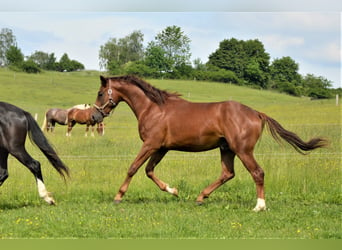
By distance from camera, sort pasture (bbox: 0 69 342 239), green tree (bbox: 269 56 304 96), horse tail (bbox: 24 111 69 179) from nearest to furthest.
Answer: pasture (bbox: 0 69 342 239), horse tail (bbox: 24 111 69 179), green tree (bbox: 269 56 304 96)

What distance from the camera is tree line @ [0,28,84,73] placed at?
60.7 metres

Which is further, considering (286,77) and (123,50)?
(123,50)

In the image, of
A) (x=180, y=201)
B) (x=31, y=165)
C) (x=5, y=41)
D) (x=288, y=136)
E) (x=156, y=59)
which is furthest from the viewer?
(x=5, y=41)

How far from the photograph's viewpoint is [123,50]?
61.6m

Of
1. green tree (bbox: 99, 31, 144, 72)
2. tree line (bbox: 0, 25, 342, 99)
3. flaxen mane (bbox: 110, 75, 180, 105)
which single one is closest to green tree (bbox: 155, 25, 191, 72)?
tree line (bbox: 0, 25, 342, 99)

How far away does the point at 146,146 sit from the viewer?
6.82m

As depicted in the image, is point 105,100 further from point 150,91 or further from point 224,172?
point 224,172

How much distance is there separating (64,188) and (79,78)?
157ft

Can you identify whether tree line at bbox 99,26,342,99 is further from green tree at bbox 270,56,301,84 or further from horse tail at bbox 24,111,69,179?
horse tail at bbox 24,111,69,179

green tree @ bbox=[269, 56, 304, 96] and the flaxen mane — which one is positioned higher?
green tree @ bbox=[269, 56, 304, 96]

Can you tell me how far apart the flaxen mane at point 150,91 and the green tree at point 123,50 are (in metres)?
49.7

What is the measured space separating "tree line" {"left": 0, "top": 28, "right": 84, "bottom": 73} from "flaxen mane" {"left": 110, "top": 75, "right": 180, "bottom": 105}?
55369mm

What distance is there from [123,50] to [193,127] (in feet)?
185

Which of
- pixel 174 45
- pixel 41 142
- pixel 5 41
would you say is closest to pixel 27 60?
pixel 5 41
